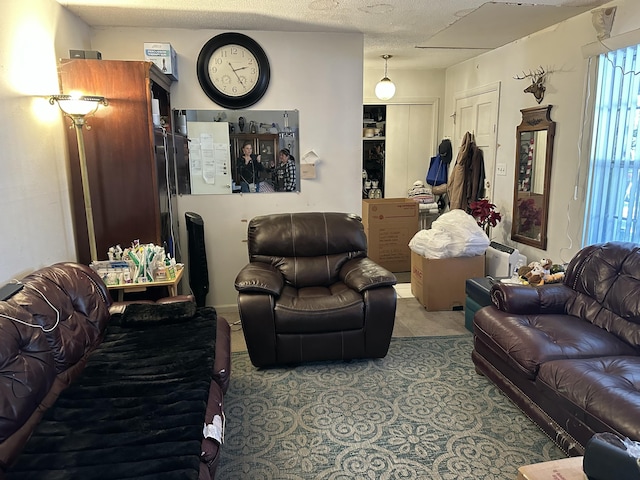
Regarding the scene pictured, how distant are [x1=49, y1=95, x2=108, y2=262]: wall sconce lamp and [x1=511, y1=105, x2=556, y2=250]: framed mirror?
356 cm

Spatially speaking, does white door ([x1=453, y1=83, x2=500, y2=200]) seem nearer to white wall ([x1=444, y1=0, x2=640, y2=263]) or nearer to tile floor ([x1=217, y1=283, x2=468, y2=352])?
white wall ([x1=444, y1=0, x2=640, y2=263])

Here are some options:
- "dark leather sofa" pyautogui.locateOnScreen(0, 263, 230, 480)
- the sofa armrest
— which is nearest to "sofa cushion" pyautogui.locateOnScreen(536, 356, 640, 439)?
the sofa armrest

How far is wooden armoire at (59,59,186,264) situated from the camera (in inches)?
116

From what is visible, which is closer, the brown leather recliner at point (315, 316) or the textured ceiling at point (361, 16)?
the brown leather recliner at point (315, 316)

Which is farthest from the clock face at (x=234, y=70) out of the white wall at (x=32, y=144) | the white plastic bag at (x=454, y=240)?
the white plastic bag at (x=454, y=240)

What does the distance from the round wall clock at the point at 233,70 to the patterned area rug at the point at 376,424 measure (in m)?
2.25

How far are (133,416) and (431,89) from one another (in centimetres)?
552

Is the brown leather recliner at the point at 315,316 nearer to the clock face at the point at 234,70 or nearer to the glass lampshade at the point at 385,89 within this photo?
the clock face at the point at 234,70

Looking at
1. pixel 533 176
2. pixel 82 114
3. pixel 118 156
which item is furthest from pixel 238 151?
pixel 533 176

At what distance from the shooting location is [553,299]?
8.96 ft

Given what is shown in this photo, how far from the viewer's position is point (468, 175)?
203 inches

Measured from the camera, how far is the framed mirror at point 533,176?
388 centimetres

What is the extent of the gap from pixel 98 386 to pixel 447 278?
3.00m

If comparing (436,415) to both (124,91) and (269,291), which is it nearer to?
(269,291)
